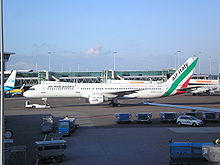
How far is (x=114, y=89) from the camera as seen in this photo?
154 ft

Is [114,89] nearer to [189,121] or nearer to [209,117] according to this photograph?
[209,117]

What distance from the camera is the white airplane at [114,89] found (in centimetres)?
4500

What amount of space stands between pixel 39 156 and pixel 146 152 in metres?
6.52

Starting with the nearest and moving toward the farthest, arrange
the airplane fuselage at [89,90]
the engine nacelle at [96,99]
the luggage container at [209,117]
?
the luggage container at [209,117], the engine nacelle at [96,99], the airplane fuselage at [89,90]

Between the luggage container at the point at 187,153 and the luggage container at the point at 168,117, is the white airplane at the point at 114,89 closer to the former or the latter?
the luggage container at the point at 168,117

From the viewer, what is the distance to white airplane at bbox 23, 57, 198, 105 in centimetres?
4500

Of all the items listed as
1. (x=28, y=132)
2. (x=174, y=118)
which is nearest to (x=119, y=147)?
(x=28, y=132)

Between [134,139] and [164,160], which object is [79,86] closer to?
[134,139]

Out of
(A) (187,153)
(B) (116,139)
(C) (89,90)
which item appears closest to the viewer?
(A) (187,153)

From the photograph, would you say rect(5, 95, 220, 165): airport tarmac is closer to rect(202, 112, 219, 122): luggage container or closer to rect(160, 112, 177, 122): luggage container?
rect(160, 112, 177, 122): luggage container

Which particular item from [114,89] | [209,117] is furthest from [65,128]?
[114,89]

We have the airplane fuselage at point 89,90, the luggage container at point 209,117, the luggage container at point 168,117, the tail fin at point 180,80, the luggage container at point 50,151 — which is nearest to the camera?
the luggage container at point 50,151

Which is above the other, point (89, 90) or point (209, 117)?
point (89, 90)

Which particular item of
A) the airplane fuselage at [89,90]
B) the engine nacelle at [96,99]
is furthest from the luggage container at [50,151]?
the airplane fuselage at [89,90]
